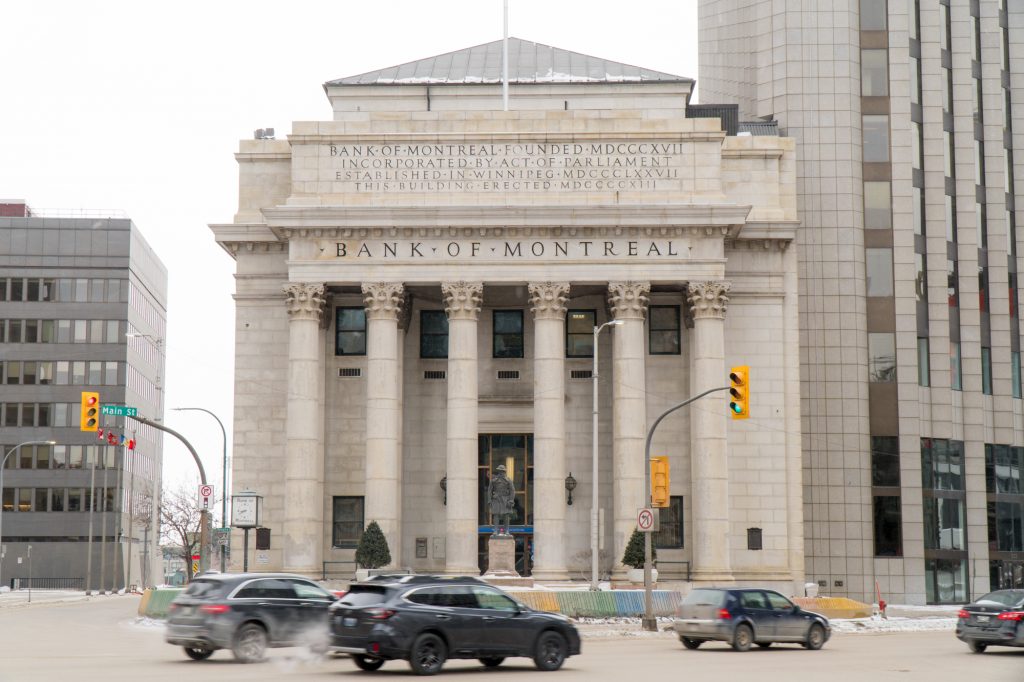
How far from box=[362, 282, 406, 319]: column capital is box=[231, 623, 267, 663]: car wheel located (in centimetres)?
2713

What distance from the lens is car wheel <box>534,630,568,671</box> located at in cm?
2736

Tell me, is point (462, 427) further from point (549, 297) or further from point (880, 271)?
point (880, 271)

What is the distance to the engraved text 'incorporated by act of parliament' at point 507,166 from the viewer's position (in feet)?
185

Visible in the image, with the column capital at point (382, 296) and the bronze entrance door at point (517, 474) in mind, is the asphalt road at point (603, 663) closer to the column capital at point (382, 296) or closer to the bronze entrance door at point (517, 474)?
the column capital at point (382, 296)

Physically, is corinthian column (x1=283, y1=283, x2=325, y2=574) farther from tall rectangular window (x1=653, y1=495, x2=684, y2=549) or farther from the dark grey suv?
the dark grey suv

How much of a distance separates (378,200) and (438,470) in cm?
1189

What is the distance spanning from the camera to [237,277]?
58906 mm

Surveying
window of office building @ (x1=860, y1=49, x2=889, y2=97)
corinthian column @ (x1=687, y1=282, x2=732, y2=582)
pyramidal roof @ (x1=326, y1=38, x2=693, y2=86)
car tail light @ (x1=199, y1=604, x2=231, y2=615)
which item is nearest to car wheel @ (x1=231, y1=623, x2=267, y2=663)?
car tail light @ (x1=199, y1=604, x2=231, y2=615)

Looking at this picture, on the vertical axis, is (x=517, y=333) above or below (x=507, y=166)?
below

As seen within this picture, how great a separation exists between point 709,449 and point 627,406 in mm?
3659

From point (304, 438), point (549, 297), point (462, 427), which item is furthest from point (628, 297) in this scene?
point (304, 438)

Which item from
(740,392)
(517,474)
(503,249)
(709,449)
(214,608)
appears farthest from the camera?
(517,474)

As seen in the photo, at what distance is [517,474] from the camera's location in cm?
5969

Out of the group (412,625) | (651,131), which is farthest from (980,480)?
(412,625)
